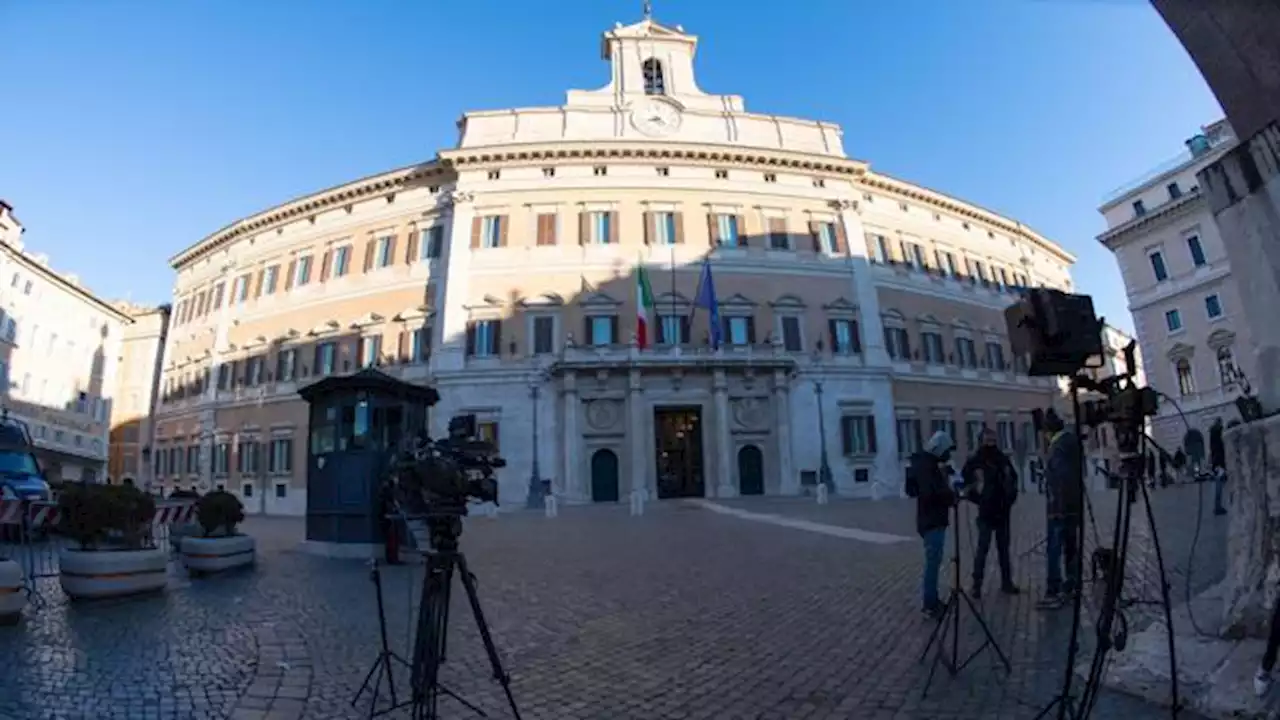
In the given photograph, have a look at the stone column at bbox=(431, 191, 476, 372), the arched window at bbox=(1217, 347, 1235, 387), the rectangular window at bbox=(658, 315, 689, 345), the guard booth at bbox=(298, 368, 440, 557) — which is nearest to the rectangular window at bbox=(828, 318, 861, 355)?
the rectangular window at bbox=(658, 315, 689, 345)

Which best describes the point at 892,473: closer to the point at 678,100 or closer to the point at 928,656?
the point at 678,100

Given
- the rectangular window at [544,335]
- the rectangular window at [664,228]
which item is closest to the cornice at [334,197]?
the rectangular window at [544,335]

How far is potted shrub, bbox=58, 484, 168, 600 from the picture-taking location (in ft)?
22.5

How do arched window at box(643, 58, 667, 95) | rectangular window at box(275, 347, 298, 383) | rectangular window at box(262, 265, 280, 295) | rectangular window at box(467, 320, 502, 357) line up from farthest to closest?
1. rectangular window at box(262, 265, 280, 295)
2. arched window at box(643, 58, 667, 95)
3. rectangular window at box(275, 347, 298, 383)
4. rectangular window at box(467, 320, 502, 357)

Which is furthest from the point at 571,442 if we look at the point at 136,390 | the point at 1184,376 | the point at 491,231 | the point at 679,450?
the point at 136,390

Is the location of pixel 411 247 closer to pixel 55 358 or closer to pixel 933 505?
pixel 933 505

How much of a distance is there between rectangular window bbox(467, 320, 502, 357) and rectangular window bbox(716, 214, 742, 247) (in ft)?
38.0

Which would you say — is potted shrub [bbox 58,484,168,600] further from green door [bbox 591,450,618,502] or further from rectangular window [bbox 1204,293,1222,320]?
rectangular window [bbox 1204,293,1222,320]

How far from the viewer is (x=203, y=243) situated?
39.5 metres

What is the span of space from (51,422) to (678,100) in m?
45.8

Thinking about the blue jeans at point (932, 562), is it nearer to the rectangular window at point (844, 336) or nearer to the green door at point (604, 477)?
the green door at point (604, 477)

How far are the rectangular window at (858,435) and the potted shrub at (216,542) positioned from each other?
24.1 m

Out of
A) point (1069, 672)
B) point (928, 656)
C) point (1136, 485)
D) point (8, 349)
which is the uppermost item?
point (8, 349)

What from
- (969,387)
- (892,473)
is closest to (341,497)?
(892,473)
